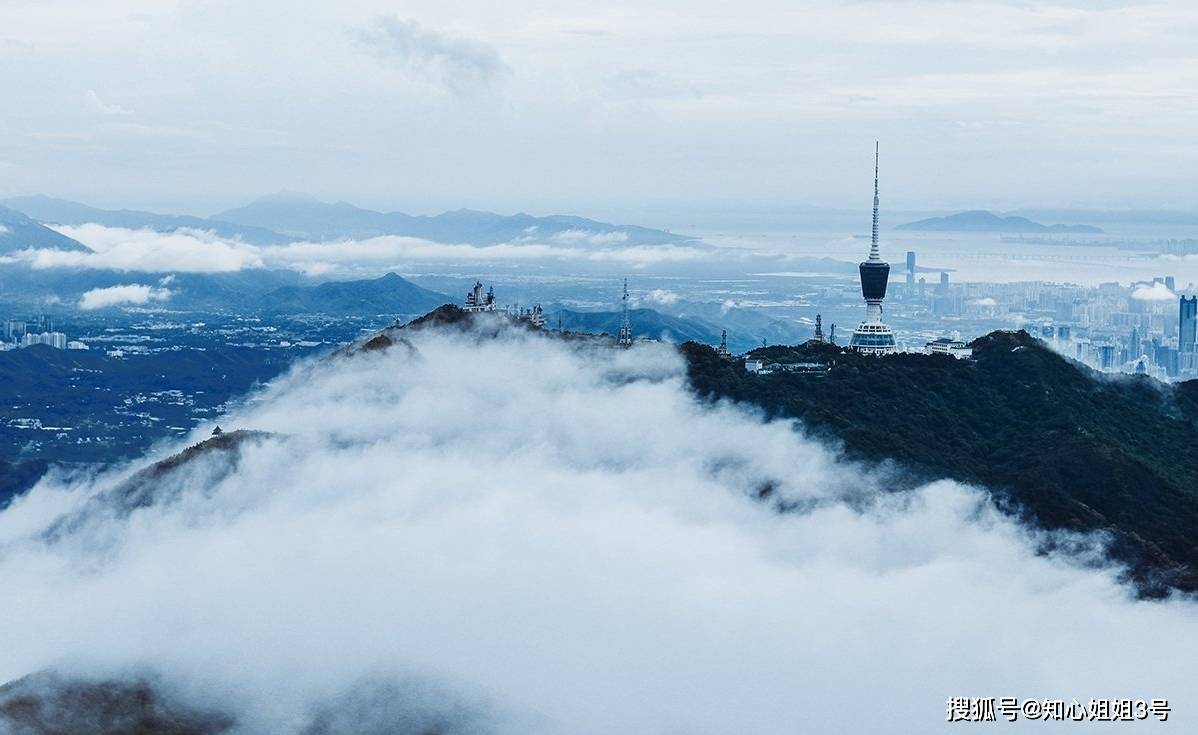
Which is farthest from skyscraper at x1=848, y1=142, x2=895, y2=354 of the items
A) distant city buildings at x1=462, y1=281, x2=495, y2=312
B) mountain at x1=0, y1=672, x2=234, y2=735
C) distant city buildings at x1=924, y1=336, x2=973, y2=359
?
mountain at x1=0, y1=672, x2=234, y2=735

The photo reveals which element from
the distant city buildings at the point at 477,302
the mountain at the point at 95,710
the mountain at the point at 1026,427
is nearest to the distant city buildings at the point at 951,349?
the mountain at the point at 1026,427

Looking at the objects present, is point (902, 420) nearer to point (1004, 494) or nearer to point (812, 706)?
point (1004, 494)

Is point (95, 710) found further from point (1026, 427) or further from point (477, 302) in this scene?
point (477, 302)

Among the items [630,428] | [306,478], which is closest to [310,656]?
[306,478]

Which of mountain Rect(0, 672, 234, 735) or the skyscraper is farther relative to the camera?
the skyscraper

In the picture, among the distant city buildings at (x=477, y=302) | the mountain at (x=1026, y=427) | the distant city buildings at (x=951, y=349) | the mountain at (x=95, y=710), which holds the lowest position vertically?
the mountain at (x=95, y=710)

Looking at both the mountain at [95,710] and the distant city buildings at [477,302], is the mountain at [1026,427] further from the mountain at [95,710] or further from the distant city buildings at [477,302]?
the mountain at [95,710]

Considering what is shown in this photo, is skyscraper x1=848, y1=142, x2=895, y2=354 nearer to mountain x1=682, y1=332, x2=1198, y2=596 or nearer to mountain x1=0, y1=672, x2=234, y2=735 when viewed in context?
mountain x1=682, y1=332, x2=1198, y2=596
